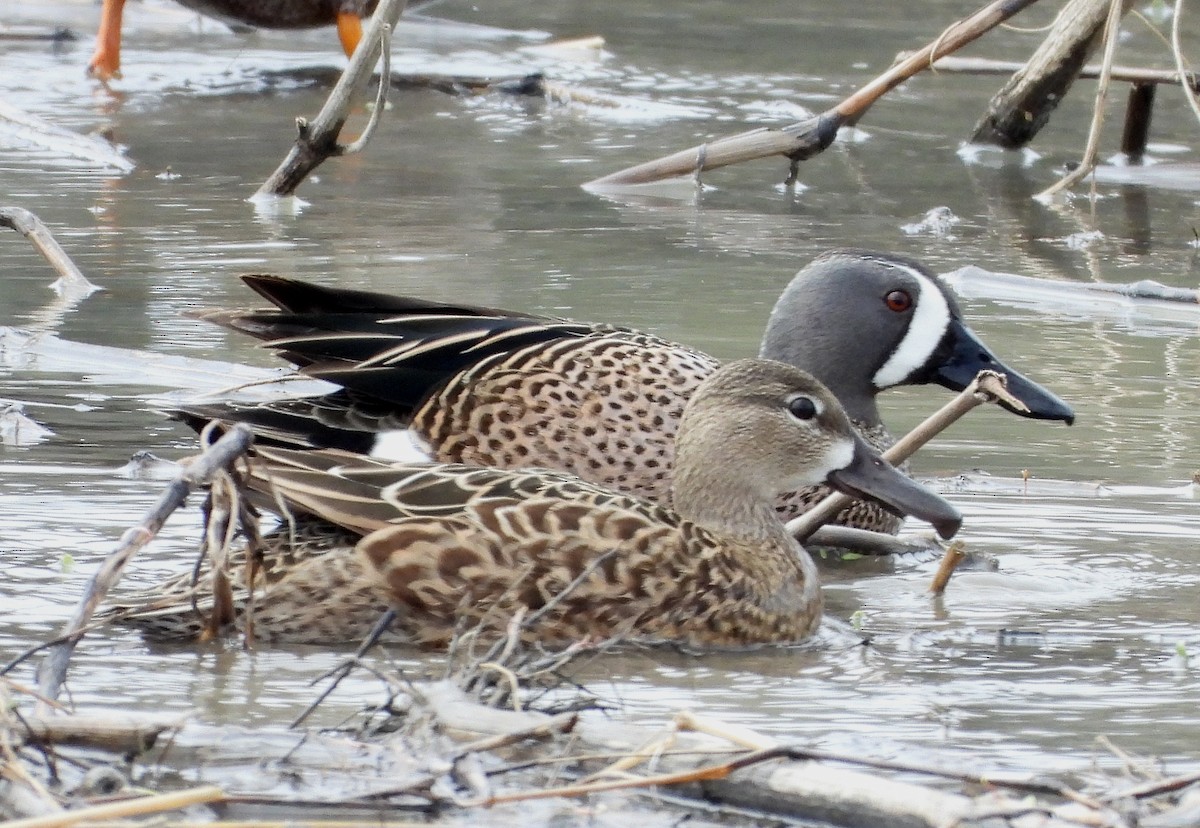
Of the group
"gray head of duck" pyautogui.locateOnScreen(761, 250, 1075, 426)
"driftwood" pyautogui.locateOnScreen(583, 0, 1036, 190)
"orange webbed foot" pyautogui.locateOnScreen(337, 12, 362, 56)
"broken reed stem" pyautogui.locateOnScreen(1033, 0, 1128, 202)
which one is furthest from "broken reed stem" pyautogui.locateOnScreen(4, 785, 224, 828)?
"orange webbed foot" pyautogui.locateOnScreen(337, 12, 362, 56)

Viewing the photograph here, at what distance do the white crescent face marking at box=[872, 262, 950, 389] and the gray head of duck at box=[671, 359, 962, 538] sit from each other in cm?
108

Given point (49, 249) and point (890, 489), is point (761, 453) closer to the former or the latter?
point (890, 489)

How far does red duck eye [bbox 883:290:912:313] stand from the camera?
6.01m

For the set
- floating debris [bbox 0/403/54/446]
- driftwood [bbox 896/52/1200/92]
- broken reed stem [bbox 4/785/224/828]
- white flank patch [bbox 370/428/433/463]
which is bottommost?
floating debris [bbox 0/403/54/446]

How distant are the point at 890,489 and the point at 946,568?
22 cm

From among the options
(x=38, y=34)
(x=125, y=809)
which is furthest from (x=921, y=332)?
(x=38, y=34)

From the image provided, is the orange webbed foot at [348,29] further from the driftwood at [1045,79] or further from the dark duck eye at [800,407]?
the dark duck eye at [800,407]

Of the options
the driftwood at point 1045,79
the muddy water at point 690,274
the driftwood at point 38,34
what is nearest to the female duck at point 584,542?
the muddy water at point 690,274

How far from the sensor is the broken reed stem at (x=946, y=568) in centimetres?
487

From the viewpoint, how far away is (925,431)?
4.86 meters

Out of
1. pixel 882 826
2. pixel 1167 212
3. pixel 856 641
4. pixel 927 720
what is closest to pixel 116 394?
pixel 856 641

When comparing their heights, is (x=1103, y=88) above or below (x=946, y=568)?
above

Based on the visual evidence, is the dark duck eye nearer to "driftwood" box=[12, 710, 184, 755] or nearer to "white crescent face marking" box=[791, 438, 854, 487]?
"white crescent face marking" box=[791, 438, 854, 487]

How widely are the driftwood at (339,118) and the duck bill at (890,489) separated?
3.93 m
